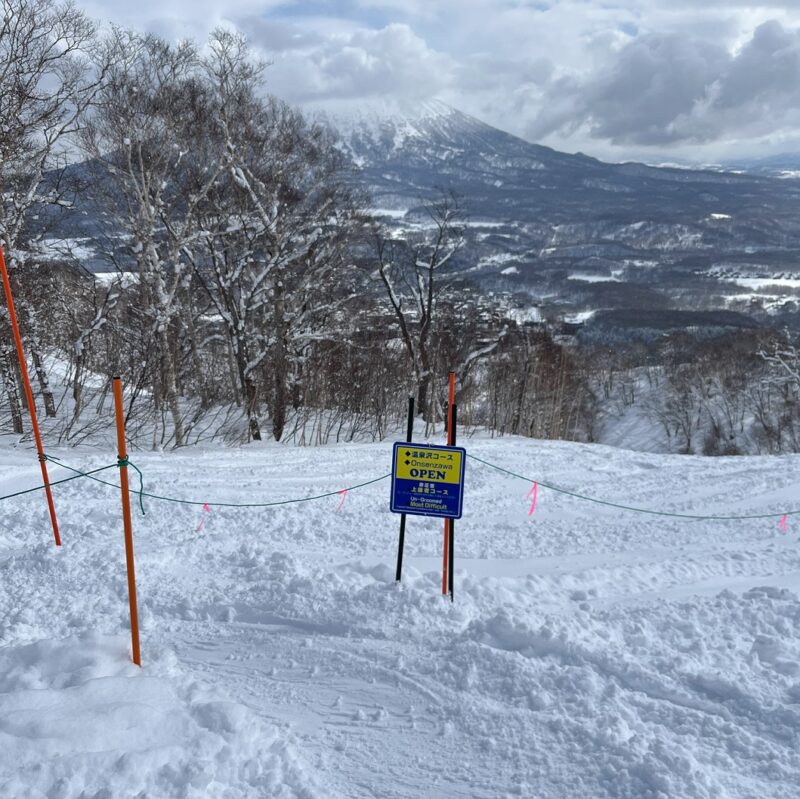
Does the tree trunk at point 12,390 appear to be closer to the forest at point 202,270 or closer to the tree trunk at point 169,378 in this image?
the forest at point 202,270

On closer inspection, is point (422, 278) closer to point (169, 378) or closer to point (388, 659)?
point (169, 378)

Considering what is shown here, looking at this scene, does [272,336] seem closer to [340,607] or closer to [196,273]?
[196,273]

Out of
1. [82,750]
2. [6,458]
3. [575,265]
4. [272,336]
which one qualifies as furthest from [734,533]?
[575,265]

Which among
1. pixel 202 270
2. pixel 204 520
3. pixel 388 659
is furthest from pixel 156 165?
pixel 388 659

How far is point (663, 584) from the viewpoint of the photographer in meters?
5.99

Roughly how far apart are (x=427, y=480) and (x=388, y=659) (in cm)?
141

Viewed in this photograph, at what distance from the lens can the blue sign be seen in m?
5.12

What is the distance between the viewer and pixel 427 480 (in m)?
5.18

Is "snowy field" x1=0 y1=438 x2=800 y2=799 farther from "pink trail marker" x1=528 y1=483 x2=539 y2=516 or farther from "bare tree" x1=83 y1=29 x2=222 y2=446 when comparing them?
"bare tree" x1=83 y1=29 x2=222 y2=446

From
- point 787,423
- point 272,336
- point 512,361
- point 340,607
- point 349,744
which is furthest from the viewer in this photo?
point 787,423

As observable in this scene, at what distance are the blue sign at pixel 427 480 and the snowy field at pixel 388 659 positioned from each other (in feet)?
2.32

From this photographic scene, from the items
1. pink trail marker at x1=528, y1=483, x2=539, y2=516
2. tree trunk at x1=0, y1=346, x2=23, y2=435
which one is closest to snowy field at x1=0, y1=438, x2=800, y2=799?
pink trail marker at x1=528, y1=483, x2=539, y2=516

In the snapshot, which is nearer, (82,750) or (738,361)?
(82,750)

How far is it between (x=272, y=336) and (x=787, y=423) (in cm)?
4006
